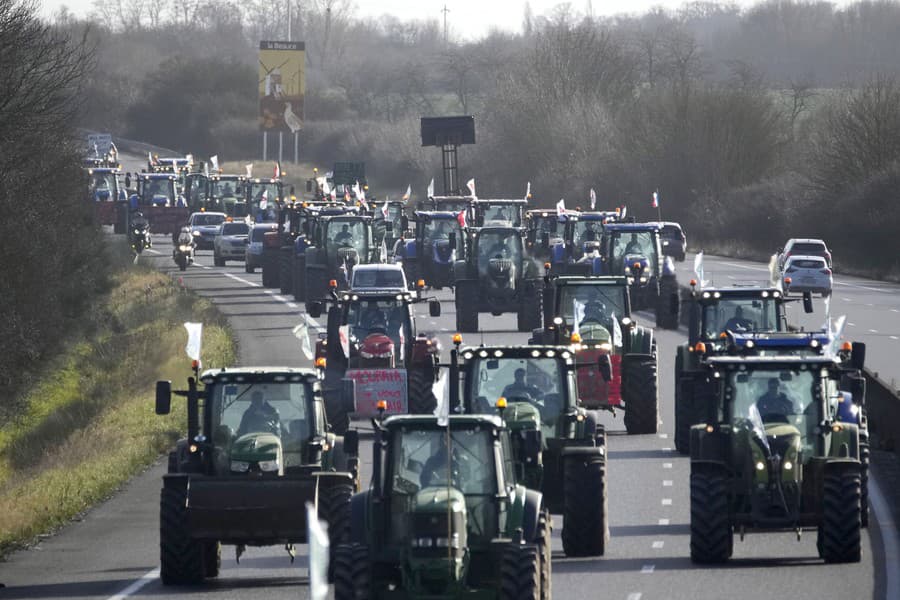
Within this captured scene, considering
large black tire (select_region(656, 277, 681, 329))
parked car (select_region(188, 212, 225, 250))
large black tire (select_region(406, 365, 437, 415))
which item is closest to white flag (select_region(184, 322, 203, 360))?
large black tire (select_region(406, 365, 437, 415))

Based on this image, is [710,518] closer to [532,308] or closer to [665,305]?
[532,308]

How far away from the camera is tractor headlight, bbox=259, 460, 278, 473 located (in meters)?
19.3

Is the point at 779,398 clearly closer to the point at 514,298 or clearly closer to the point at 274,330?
the point at 514,298

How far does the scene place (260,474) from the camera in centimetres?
1908

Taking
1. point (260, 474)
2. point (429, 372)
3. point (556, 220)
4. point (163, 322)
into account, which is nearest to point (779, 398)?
point (260, 474)

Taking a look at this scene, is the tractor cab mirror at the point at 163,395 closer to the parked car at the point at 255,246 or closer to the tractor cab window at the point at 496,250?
the tractor cab window at the point at 496,250

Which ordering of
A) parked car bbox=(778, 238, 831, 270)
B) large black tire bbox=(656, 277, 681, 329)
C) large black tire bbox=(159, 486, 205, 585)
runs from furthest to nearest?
parked car bbox=(778, 238, 831, 270) → large black tire bbox=(656, 277, 681, 329) → large black tire bbox=(159, 486, 205, 585)

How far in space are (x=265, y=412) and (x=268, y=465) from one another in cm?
64

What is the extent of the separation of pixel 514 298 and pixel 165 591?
27.9 metres

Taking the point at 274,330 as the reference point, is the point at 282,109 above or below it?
above

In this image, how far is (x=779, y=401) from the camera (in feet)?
66.2

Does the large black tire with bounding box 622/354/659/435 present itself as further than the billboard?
No

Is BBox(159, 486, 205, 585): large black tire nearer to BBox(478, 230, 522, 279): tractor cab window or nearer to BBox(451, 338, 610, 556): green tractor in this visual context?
BBox(451, 338, 610, 556): green tractor

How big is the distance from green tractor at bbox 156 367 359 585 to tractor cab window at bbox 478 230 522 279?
2669cm
